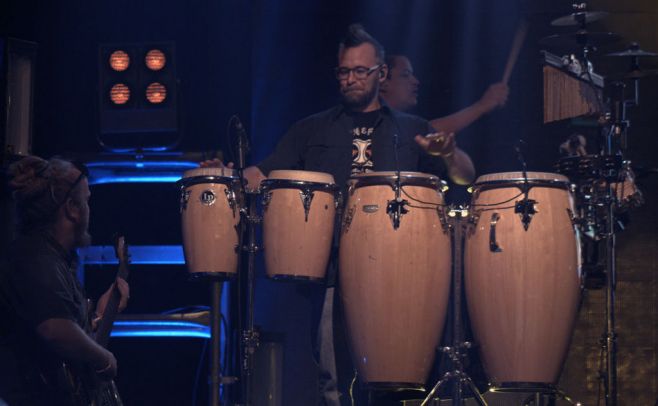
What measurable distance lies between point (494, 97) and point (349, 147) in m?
1.48

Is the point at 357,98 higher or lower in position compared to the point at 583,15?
lower

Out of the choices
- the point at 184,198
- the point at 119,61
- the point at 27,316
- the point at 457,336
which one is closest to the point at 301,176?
the point at 184,198

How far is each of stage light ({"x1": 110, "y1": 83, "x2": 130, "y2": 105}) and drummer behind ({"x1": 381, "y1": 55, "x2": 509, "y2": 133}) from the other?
158 cm

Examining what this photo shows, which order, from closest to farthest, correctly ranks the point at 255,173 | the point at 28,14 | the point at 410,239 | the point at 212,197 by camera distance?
the point at 410,239 < the point at 212,197 < the point at 255,173 < the point at 28,14

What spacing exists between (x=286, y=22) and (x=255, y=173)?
1465 millimetres

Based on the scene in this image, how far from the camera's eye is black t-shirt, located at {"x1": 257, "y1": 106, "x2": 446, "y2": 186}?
4.71 m

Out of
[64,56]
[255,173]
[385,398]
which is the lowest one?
[385,398]

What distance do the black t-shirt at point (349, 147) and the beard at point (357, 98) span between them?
58 mm

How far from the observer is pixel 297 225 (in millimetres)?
4281

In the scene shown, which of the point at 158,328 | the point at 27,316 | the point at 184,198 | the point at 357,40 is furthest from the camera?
the point at 158,328

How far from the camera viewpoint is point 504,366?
4188mm

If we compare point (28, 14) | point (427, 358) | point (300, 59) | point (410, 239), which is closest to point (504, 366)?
point (427, 358)

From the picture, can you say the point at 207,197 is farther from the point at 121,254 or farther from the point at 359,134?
the point at 359,134

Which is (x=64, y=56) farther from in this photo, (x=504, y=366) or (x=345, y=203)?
(x=504, y=366)
